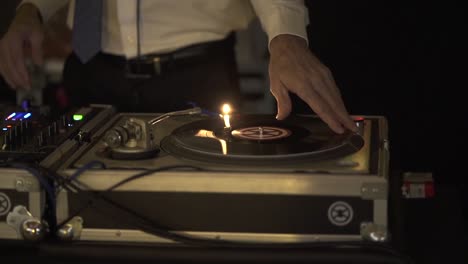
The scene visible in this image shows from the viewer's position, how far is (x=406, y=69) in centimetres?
220

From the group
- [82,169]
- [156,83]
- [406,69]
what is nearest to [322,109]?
[82,169]

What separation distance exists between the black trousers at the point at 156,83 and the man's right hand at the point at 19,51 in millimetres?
231

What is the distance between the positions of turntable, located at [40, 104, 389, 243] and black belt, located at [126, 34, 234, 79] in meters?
0.68

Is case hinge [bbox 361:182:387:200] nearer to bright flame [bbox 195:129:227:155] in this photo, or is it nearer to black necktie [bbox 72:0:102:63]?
bright flame [bbox 195:129:227:155]

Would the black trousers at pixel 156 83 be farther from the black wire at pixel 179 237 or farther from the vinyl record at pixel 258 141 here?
the black wire at pixel 179 237

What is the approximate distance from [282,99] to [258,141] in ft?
0.40

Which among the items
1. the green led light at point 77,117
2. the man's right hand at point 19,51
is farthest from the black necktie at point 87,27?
the green led light at point 77,117

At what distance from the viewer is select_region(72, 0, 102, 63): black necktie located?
1.81 meters

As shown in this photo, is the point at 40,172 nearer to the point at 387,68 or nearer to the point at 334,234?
the point at 334,234

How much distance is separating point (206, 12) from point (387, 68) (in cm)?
60

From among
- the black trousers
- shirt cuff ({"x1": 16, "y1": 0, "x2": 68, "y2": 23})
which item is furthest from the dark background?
shirt cuff ({"x1": 16, "y1": 0, "x2": 68, "y2": 23})

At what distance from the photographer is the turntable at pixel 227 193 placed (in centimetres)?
112

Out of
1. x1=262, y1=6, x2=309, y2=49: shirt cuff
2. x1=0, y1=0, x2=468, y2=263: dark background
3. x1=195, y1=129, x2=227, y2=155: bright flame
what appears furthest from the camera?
x1=0, y1=0, x2=468, y2=263: dark background

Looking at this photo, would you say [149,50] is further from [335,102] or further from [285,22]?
[335,102]
